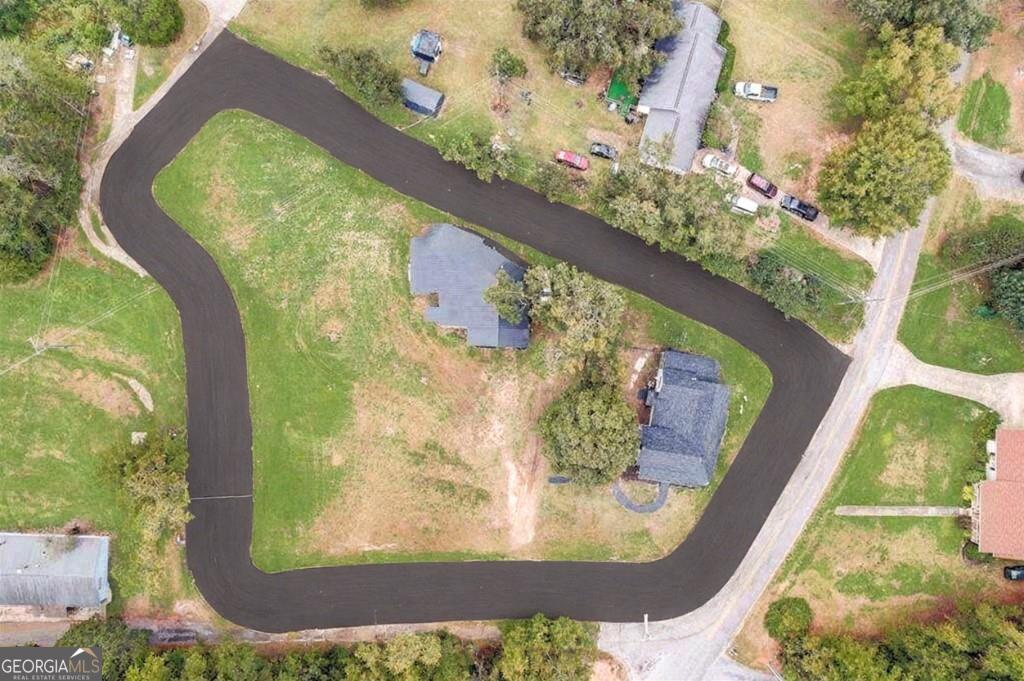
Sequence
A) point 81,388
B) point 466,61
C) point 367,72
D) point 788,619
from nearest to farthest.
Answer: point 367,72
point 788,619
point 81,388
point 466,61

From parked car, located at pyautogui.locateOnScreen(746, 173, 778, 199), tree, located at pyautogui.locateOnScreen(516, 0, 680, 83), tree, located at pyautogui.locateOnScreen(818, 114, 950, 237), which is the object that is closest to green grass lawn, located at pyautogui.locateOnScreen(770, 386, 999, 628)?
tree, located at pyautogui.locateOnScreen(818, 114, 950, 237)

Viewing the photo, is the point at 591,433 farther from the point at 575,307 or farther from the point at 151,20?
the point at 151,20

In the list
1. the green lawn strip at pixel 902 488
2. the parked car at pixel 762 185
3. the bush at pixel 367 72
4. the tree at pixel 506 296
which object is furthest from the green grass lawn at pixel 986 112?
the bush at pixel 367 72

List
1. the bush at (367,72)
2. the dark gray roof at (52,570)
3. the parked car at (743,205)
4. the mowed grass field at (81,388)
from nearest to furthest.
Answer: the bush at (367,72), the dark gray roof at (52,570), the parked car at (743,205), the mowed grass field at (81,388)

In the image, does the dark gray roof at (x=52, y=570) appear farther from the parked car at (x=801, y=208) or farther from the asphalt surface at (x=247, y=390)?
the parked car at (x=801, y=208)

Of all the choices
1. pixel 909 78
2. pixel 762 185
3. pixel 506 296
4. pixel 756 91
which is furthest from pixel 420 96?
pixel 909 78

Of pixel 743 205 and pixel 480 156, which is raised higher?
pixel 743 205

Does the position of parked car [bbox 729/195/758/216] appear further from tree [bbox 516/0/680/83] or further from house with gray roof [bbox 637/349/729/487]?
house with gray roof [bbox 637/349/729/487]

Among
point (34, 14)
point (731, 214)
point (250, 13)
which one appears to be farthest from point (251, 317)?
point (731, 214)
